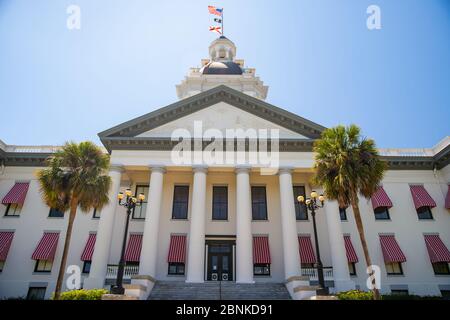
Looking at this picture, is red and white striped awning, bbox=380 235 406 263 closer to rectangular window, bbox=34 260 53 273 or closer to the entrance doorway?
the entrance doorway

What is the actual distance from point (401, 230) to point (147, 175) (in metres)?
21.0

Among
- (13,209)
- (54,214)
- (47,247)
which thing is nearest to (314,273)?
(47,247)

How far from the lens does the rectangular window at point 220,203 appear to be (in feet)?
84.2

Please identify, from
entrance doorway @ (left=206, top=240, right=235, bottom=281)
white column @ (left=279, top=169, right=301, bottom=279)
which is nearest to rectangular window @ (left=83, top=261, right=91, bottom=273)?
entrance doorway @ (left=206, top=240, right=235, bottom=281)

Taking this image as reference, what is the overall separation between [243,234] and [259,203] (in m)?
5.43

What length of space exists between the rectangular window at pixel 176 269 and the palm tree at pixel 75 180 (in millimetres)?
8660

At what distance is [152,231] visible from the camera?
21.5 m

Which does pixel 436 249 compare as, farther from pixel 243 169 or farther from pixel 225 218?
pixel 225 218

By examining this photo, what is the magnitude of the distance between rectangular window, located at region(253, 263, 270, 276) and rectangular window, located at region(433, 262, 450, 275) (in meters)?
12.7
